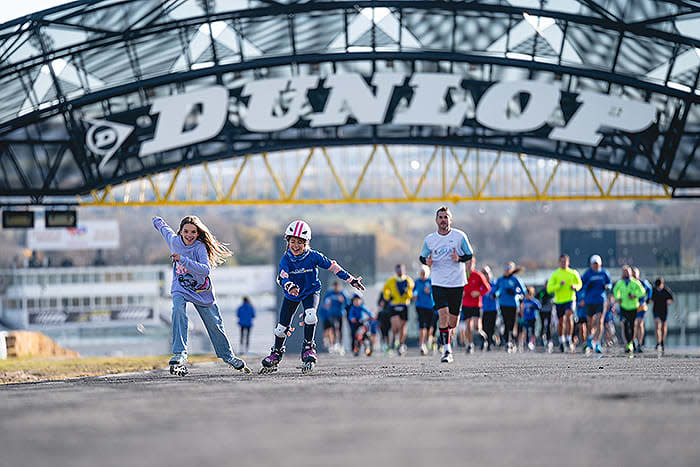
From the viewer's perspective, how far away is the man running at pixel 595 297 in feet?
70.1

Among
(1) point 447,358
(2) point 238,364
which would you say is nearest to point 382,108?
(1) point 447,358

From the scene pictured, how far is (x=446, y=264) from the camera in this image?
52.0ft

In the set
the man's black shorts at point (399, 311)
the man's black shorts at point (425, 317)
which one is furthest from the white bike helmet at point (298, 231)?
the man's black shorts at point (399, 311)

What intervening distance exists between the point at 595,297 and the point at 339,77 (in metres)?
12.3

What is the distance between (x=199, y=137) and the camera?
3164cm

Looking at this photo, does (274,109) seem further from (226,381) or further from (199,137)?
(226,381)

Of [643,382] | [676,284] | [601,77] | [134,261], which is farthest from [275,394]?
[134,261]

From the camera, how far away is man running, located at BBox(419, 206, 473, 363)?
1575 centimetres

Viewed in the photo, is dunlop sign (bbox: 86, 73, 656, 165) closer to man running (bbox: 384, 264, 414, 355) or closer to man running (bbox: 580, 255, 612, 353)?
man running (bbox: 384, 264, 414, 355)

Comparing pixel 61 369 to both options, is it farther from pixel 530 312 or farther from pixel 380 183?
pixel 380 183

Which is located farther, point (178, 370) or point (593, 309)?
point (593, 309)

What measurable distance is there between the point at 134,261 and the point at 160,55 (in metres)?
124

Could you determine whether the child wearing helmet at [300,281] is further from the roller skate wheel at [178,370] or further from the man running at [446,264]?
the man running at [446,264]

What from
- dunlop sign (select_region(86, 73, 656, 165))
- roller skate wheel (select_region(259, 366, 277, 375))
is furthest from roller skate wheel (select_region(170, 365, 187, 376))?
dunlop sign (select_region(86, 73, 656, 165))
